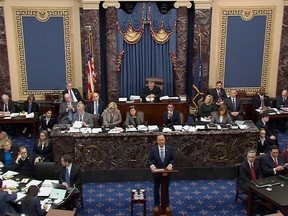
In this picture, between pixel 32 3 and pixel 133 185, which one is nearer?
pixel 133 185

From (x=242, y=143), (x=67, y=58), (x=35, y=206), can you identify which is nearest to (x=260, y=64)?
(x=242, y=143)

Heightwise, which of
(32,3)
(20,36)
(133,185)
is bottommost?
(133,185)

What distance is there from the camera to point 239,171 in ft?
31.9

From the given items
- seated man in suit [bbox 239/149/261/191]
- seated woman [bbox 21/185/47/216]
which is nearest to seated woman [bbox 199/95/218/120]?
seated man in suit [bbox 239/149/261/191]

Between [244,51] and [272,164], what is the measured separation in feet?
18.4

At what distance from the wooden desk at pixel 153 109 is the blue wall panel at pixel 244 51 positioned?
2.32 m

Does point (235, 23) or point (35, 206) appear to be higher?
point (235, 23)

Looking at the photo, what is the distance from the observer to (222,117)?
11.7 m

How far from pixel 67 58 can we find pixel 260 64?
19.1ft

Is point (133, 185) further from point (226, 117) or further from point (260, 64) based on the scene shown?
point (260, 64)

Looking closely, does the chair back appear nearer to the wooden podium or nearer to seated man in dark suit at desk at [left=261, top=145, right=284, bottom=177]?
the wooden podium

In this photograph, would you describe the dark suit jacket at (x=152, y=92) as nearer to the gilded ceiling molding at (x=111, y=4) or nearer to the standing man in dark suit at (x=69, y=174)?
the gilded ceiling molding at (x=111, y=4)

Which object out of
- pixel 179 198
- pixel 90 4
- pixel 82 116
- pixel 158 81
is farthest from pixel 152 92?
pixel 179 198

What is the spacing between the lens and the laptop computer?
8603 mm
